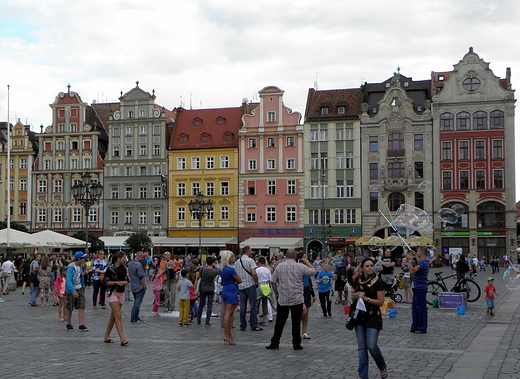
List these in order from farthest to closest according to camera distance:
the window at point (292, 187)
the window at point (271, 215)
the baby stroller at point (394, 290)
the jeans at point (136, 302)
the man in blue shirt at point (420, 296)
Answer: the window at point (271, 215) < the window at point (292, 187) < the baby stroller at point (394, 290) < the jeans at point (136, 302) < the man in blue shirt at point (420, 296)

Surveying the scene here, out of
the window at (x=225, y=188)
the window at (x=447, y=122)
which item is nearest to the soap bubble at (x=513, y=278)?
the window at (x=447, y=122)

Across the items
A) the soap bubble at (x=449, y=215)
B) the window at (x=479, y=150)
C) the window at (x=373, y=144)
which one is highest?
the window at (x=373, y=144)

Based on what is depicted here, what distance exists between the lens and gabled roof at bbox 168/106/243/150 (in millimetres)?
63281

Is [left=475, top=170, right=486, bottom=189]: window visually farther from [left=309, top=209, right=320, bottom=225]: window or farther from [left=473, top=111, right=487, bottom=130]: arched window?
[left=309, top=209, right=320, bottom=225]: window

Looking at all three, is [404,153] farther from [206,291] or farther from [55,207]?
[206,291]

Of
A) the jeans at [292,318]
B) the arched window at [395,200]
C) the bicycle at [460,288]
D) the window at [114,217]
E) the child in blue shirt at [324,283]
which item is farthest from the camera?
the window at [114,217]

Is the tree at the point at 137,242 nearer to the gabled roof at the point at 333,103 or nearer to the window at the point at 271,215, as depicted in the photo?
the window at the point at 271,215

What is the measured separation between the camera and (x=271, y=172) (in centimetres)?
6169

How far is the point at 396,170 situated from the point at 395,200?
8.63 ft

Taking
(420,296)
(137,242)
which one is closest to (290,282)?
(420,296)

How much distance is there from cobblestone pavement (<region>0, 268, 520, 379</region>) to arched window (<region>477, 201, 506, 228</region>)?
42.0m

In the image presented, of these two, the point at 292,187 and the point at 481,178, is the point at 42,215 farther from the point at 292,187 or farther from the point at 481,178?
the point at 481,178

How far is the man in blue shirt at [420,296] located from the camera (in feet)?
44.8

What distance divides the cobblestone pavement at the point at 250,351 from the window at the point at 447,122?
42.7 metres
